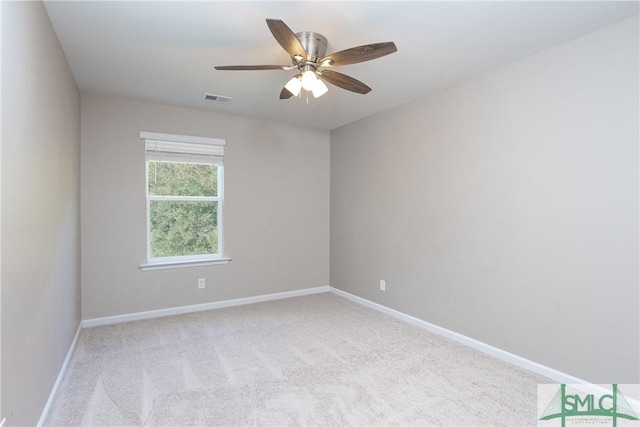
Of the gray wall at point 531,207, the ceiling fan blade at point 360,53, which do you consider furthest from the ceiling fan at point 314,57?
the gray wall at point 531,207

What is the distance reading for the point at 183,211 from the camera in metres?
4.04

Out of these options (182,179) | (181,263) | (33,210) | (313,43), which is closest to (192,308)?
(181,263)

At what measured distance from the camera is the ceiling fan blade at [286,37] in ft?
5.67

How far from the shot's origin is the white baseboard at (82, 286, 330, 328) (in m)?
3.57

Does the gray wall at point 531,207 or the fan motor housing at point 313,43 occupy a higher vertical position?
the fan motor housing at point 313,43

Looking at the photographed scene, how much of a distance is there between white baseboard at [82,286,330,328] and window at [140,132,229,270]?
1.70 ft

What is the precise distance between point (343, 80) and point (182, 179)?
2475mm

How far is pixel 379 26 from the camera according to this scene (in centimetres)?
219

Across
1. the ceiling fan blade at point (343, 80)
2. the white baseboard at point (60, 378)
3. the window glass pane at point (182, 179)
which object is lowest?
the white baseboard at point (60, 378)

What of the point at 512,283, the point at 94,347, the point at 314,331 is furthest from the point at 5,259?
the point at 512,283

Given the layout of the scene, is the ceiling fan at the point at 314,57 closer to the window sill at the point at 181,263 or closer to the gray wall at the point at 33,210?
the gray wall at the point at 33,210

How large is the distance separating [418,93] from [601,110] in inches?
60.9

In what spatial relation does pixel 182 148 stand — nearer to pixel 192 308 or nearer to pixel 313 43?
pixel 192 308

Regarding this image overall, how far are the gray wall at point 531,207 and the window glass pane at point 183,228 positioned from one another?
7.08ft
